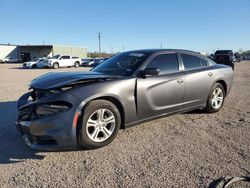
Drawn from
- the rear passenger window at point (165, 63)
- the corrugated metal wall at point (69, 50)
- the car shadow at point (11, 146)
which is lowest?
the car shadow at point (11, 146)

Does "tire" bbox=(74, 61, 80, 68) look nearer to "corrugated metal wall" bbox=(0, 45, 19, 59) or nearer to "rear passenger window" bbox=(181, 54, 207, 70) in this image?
"corrugated metal wall" bbox=(0, 45, 19, 59)

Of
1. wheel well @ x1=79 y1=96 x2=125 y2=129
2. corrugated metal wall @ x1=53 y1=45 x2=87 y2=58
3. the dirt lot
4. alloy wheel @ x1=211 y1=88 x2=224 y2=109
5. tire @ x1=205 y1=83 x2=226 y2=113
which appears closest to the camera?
the dirt lot

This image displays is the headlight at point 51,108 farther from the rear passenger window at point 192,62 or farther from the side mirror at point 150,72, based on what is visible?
the rear passenger window at point 192,62

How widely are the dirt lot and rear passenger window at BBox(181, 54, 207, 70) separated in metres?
1.24

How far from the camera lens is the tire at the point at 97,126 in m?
3.69

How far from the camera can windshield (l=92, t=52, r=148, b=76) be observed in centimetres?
456

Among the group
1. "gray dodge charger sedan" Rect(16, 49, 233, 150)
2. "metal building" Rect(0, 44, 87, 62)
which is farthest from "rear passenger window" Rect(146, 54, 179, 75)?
"metal building" Rect(0, 44, 87, 62)

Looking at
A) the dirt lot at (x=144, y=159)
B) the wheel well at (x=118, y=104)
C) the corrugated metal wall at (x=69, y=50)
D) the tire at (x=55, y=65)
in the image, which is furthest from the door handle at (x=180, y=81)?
the corrugated metal wall at (x=69, y=50)

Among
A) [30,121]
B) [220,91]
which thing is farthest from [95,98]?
[220,91]

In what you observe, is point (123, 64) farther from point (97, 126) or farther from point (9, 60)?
point (9, 60)

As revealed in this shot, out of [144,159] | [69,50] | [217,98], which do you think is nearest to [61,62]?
[69,50]

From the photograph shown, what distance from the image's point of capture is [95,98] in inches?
151

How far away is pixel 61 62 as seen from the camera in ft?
111

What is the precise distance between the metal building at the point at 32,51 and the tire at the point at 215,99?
53966mm
